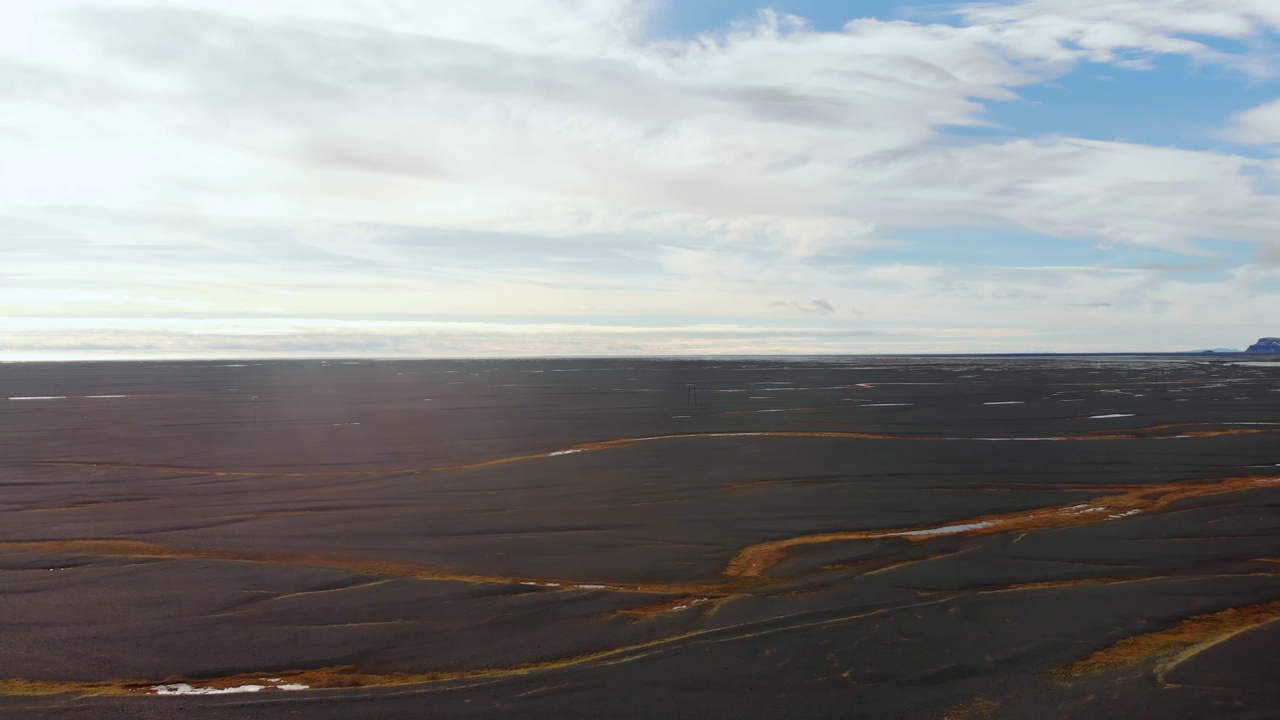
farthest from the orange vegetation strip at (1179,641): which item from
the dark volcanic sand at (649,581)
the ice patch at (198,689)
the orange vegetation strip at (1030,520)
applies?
the ice patch at (198,689)

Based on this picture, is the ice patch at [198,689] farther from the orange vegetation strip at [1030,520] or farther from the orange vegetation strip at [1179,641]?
the orange vegetation strip at [1179,641]

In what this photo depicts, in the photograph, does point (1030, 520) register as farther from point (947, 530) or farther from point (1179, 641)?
point (1179, 641)

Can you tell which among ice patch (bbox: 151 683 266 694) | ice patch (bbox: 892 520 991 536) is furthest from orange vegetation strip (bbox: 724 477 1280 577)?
ice patch (bbox: 151 683 266 694)

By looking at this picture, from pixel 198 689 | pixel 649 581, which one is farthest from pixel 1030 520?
pixel 198 689

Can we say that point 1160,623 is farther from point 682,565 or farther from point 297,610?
point 297,610

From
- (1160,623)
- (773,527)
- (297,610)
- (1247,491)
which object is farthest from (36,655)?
(1247,491)
